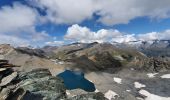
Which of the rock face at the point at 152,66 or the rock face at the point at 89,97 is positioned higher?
the rock face at the point at 89,97

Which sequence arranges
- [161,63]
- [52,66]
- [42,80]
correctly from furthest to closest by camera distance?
1. [161,63]
2. [52,66]
3. [42,80]

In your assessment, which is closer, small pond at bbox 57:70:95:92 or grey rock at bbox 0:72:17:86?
grey rock at bbox 0:72:17:86

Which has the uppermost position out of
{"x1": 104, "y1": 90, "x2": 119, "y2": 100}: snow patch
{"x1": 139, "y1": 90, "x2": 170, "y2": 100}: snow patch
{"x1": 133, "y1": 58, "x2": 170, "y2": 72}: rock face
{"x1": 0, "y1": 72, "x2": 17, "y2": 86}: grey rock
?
{"x1": 0, "y1": 72, "x2": 17, "y2": 86}: grey rock

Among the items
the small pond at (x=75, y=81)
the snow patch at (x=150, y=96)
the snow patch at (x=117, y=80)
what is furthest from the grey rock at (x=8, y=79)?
the snow patch at (x=117, y=80)

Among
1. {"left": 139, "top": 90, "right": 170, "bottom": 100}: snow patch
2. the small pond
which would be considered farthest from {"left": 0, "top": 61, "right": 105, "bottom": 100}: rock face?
{"left": 139, "top": 90, "right": 170, "bottom": 100}: snow patch

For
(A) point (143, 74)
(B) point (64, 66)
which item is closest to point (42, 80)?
(B) point (64, 66)

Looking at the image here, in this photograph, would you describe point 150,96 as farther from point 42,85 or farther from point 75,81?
point 42,85

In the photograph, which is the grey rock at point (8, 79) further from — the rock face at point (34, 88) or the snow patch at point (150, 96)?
the snow patch at point (150, 96)

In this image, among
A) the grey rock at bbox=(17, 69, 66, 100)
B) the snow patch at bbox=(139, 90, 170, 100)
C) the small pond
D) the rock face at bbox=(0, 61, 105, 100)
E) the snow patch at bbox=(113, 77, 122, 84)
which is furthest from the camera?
the snow patch at bbox=(113, 77, 122, 84)

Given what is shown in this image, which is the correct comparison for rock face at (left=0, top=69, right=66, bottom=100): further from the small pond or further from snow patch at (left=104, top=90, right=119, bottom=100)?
the small pond

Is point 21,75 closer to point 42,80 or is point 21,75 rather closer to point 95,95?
point 42,80

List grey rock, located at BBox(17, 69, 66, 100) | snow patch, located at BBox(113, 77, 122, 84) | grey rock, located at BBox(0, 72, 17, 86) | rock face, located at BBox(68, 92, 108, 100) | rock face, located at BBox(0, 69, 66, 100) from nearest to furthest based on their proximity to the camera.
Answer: rock face, located at BBox(0, 69, 66, 100) → rock face, located at BBox(68, 92, 108, 100) → grey rock, located at BBox(0, 72, 17, 86) → grey rock, located at BBox(17, 69, 66, 100) → snow patch, located at BBox(113, 77, 122, 84)
